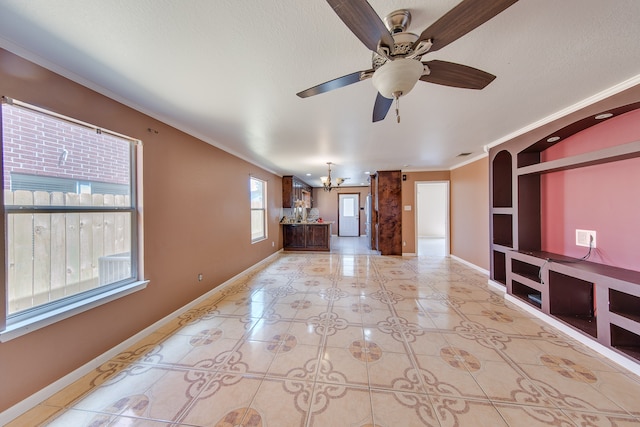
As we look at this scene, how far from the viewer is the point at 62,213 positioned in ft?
5.52

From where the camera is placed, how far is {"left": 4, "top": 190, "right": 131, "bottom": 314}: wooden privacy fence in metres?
1.45

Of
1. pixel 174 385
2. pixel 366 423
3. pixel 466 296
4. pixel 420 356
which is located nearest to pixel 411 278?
pixel 466 296

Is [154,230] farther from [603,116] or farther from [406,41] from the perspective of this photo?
[603,116]

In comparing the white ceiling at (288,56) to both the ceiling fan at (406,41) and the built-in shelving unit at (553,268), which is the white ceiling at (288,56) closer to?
the ceiling fan at (406,41)

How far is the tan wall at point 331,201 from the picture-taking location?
9656mm

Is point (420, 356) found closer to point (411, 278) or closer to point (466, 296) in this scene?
point (466, 296)

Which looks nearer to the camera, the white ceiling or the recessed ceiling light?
the white ceiling

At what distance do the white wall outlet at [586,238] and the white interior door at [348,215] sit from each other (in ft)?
23.9

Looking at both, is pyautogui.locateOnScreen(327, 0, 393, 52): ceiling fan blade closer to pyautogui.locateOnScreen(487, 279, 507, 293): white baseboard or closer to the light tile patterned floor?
the light tile patterned floor

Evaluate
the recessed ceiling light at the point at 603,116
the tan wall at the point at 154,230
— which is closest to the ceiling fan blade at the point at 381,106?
the recessed ceiling light at the point at 603,116

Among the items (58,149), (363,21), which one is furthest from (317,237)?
(363,21)

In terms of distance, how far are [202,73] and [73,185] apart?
1370 millimetres

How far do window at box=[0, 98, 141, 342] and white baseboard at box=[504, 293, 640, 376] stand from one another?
14.0ft

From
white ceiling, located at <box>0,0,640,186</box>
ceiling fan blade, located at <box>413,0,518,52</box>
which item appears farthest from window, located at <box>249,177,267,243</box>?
ceiling fan blade, located at <box>413,0,518,52</box>
